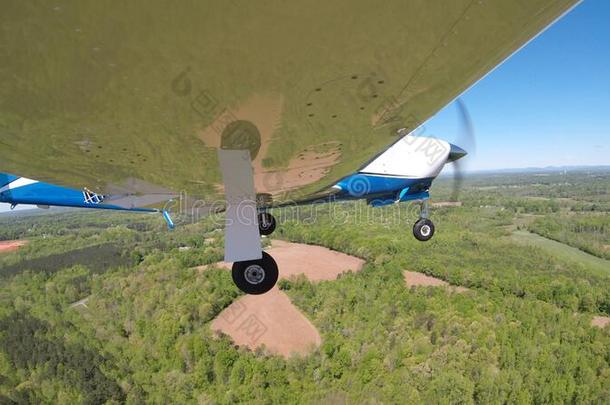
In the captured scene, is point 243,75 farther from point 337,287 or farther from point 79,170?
point 337,287

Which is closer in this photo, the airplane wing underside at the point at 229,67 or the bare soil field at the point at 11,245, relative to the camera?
the airplane wing underside at the point at 229,67

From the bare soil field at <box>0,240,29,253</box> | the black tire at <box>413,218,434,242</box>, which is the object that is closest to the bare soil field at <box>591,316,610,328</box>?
the black tire at <box>413,218,434,242</box>

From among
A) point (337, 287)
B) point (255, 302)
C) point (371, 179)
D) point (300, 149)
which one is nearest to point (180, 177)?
point (300, 149)

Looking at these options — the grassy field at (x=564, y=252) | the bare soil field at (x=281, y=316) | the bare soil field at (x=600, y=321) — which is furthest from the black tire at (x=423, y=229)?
the grassy field at (x=564, y=252)

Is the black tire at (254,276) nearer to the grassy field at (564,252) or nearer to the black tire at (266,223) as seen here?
the black tire at (266,223)

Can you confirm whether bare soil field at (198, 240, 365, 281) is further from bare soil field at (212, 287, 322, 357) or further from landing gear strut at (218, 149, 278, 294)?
landing gear strut at (218, 149, 278, 294)

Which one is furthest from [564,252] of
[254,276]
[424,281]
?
[254,276]
